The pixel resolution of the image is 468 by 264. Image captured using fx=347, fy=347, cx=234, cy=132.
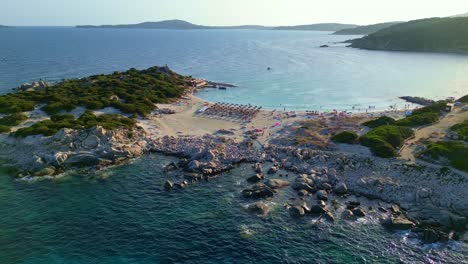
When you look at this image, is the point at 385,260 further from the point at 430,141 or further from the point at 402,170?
the point at 430,141

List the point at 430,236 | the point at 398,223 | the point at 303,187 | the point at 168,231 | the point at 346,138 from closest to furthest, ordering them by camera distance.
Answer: the point at 430,236 → the point at 168,231 → the point at 398,223 → the point at 303,187 → the point at 346,138

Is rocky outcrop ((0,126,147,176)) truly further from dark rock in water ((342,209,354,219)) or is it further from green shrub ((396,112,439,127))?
green shrub ((396,112,439,127))

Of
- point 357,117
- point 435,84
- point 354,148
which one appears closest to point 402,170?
point 354,148

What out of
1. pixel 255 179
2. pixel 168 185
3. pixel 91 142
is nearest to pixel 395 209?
pixel 255 179

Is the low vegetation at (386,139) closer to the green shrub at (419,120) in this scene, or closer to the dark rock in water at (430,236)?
the green shrub at (419,120)

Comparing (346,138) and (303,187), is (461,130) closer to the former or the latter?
(346,138)

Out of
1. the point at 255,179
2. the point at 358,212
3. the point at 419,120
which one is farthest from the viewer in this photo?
the point at 419,120
